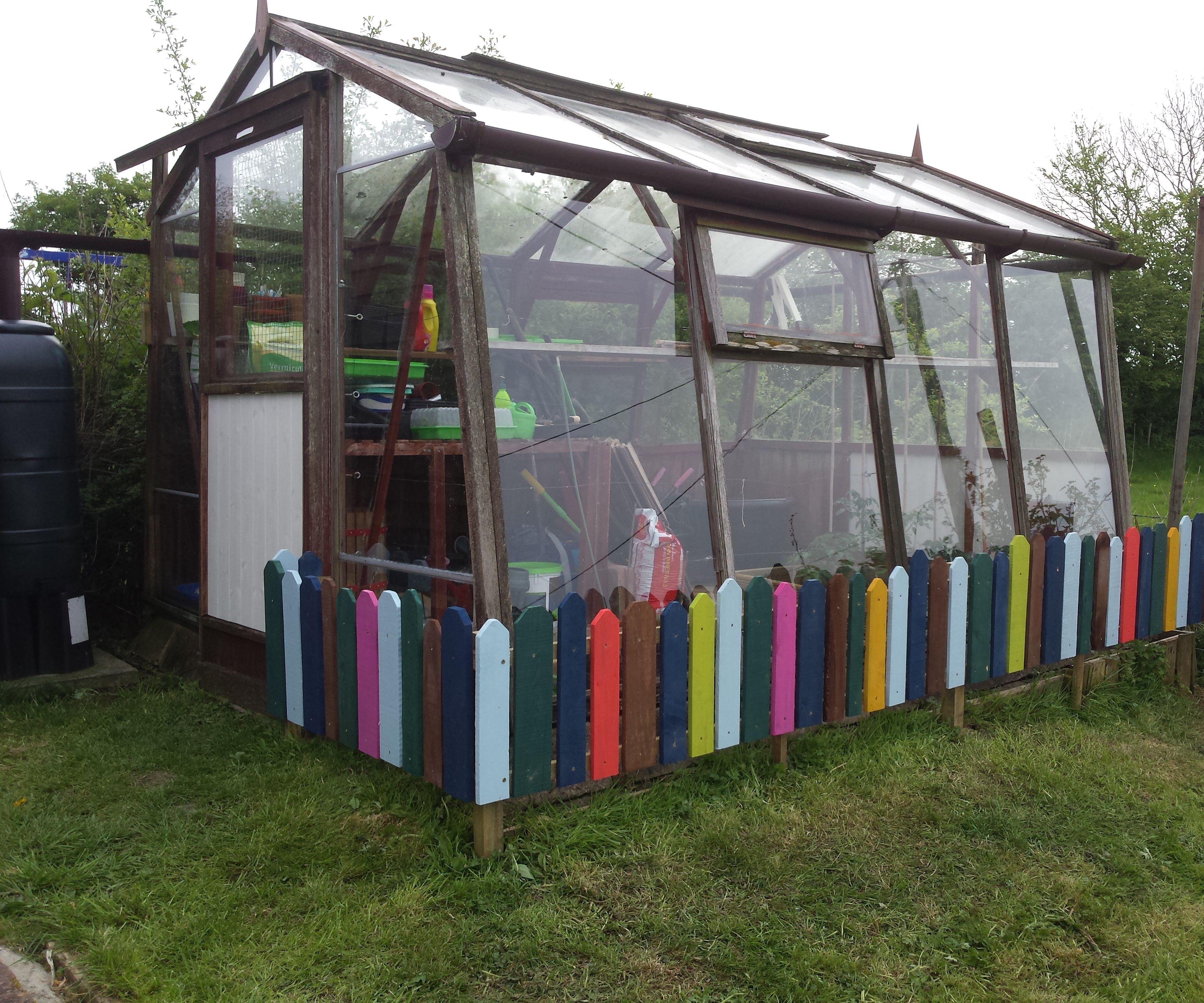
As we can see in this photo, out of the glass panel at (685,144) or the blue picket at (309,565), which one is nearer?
the blue picket at (309,565)

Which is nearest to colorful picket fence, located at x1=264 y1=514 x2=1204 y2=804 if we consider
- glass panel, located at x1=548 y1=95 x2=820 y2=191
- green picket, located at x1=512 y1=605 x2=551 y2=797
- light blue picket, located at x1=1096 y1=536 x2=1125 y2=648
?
green picket, located at x1=512 y1=605 x2=551 y2=797

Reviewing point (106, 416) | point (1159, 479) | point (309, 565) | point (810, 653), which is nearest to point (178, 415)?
point (106, 416)

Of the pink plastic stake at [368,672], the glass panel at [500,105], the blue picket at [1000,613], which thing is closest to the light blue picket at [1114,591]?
the blue picket at [1000,613]

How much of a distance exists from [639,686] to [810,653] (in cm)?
93

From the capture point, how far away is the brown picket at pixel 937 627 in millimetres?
4773

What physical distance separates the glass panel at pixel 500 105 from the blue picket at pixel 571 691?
6.09ft

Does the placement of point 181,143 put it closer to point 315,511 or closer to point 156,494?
point 156,494

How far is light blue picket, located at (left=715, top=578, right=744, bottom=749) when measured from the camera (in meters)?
3.99

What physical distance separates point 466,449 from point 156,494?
3.51 metres

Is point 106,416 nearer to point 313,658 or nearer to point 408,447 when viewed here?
point 408,447

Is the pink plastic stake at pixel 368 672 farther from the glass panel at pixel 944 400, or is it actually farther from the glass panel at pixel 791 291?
the glass panel at pixel 944 400

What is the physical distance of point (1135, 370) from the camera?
1781 centimetres

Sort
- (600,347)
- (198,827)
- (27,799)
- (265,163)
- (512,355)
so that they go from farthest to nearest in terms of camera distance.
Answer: (265,163) → (600,347) → (512,355) → (27,799) → (198,827)

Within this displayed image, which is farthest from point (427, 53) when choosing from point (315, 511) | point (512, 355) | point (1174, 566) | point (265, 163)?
point (1174, 566)
